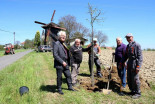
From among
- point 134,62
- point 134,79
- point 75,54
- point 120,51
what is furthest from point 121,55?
point 75,54

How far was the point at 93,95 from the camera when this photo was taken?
4816 millimetres

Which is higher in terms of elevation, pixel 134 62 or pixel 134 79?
pixel 134 62

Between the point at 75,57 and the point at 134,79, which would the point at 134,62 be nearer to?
the point at 134,79

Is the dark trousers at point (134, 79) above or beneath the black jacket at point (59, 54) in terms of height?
beneath

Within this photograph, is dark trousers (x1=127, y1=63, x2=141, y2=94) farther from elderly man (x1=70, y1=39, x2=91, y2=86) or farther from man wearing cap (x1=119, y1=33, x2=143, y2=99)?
elderly man (x1=70, y1=39, x2=91, y2=86)

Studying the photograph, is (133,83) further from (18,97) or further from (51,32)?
(51,32)

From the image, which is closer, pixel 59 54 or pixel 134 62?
pixel 134 62

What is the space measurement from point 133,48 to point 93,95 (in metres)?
2.05

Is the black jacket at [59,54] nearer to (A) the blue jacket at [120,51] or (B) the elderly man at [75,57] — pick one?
(B) the elderly man at [75,57]

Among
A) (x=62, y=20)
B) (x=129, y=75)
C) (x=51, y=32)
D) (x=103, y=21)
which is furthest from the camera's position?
(x=62, y=20)

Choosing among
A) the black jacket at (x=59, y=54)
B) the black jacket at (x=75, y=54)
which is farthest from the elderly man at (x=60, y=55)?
the black jacket at (x=75, y=54)

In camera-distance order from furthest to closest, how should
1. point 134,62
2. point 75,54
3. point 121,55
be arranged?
point 75,54, point 121,55, point 134,62

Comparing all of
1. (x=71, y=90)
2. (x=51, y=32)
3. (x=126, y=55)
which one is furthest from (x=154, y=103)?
(x=51, y=32)

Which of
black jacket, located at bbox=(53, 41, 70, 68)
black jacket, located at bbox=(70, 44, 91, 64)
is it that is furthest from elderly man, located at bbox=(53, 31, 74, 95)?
black jacket, located at bbox=(70, 44, 91, 64)
